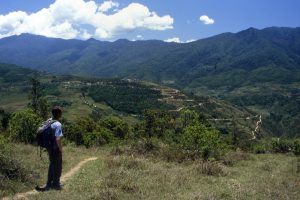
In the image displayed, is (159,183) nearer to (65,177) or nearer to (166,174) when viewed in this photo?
(166,174)

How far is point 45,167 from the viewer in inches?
715

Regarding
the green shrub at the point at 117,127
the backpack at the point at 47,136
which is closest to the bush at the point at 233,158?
the backpack at the point at 47,136

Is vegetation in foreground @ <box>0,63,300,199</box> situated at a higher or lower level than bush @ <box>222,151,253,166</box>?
higher

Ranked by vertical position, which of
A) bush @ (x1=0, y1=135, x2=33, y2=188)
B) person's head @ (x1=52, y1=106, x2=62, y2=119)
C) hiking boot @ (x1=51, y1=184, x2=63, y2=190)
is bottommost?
hiking boot @ (x1=51, y1=184, x2=63, y2=190)

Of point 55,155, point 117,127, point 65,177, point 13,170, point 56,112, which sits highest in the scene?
point 56,112

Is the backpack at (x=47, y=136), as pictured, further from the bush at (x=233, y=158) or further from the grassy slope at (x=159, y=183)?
the bush at (x=233, y=158)

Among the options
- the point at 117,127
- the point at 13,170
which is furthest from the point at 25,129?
the point at 117,127

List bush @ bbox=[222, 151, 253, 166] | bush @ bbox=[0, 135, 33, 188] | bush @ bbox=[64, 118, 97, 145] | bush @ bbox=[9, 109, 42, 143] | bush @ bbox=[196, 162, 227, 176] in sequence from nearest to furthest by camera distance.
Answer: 1. bush @ bbox=[0, 135, 33, 188]
2. bush @ bbox=[196, 162, 227, 176]
3. bush @ bbox=[222, 151, 253, 166]
4. bush @ bbox=[9, 109, 42, 143]
5. bush @ bbox=[64, 118, 97, 145]

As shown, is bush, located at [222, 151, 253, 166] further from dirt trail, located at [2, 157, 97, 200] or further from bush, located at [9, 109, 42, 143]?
bush, located at [9, 109, 42, 143]

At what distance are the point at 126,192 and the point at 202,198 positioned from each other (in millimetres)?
2444

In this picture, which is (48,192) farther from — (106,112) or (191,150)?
(106,112)

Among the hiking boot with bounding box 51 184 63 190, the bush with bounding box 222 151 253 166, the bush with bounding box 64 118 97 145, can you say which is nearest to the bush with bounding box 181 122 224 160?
Result: the bush with bounding box 222 151 253 166

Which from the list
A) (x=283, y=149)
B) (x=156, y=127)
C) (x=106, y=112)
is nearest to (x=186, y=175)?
(x=283, y=149)

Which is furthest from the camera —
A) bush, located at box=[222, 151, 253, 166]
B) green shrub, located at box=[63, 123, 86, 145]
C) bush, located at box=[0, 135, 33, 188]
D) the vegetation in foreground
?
green shrub, located at box=[63, 123, 86, 145]
